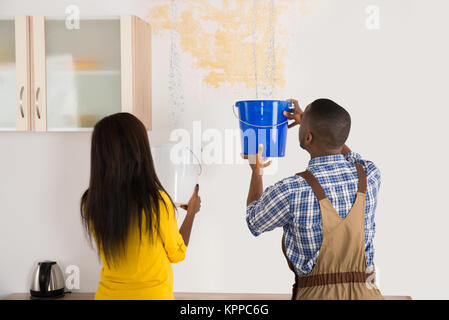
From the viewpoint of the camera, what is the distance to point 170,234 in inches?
56.7

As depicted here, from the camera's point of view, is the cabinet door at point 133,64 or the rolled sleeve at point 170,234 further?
the cabinet door at point 133,64

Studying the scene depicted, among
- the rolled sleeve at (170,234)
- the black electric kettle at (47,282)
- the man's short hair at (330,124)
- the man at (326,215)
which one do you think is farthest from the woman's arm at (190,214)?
the black electric kettle at (47,282)

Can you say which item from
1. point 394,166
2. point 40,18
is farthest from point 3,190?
point 394,166

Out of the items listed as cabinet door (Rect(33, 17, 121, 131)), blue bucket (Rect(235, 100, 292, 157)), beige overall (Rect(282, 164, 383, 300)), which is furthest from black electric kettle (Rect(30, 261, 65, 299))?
beige overall (Rect(282, 164, 383, 300))

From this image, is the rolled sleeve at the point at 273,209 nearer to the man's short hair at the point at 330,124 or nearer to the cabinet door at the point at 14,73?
the man's short hair at the point at 330,124

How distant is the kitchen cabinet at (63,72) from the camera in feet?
6.41

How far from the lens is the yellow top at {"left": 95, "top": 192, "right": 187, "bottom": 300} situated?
142 centimetres

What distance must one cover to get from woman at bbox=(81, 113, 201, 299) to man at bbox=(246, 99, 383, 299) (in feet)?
1.11

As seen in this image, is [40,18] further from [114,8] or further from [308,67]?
[308,67]

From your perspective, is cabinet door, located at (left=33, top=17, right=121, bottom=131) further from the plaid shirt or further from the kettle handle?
the plaid shirt

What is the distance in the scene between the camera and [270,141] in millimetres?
1798

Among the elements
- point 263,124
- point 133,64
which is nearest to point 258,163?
point 263,124
